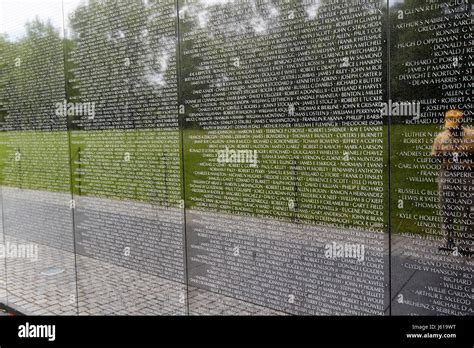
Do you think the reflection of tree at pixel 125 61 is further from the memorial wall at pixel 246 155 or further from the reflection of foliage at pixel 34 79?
the reflection of foliage at pixel 34 79

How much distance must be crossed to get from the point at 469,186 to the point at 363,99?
114 cm

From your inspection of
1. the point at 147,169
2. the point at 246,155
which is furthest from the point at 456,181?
the point at 147,169

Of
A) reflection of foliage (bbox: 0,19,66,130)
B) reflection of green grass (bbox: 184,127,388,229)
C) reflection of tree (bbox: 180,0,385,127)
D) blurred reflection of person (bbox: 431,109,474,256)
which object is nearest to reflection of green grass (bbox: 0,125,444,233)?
reflection of green grass (bbox: 184,127,388,229)

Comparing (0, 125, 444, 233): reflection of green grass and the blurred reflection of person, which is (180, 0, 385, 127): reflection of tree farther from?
the blurred reflection of person

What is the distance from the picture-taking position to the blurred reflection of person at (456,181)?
12.3 ft

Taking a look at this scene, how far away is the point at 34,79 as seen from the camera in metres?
7.39

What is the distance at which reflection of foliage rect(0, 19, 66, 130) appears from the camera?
704 centimetres

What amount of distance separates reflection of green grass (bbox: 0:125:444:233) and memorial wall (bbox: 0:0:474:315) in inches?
0.8

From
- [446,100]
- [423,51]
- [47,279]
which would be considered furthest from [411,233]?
[47,279]

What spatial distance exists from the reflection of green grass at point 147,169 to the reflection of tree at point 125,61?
290mm

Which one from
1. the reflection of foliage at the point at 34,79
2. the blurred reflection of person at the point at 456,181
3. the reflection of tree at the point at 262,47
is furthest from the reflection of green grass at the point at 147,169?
the reflection of tree at the point at 262,47

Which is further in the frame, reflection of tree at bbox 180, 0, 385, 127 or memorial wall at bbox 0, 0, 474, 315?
reflection of tree at bbox 180, 0, 385, 127

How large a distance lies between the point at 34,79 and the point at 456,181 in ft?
21.0
